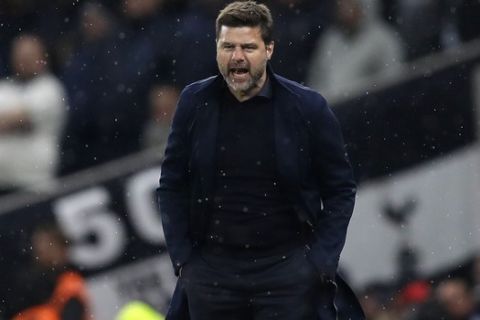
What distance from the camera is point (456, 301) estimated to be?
10.3 meters

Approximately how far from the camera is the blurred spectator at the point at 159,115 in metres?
10.6

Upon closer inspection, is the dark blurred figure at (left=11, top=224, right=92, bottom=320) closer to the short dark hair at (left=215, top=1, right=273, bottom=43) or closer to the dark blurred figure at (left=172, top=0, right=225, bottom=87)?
the dark blurred figure at (left=172, top=0, right=225, bottom=87)

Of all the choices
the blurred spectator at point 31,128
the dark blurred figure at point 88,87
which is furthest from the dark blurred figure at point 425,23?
the blurred spectator at point 31,128

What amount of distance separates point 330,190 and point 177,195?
623 millimetres

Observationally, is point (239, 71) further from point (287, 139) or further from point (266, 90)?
point (287, 139)

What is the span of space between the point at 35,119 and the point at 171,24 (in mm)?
1034

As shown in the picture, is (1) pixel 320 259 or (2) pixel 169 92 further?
(2) pixel 169 92

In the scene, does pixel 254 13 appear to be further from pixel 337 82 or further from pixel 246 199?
pixel 337 82

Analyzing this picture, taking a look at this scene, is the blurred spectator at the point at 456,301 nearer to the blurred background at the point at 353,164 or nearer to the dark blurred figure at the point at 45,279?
the blurred background at the point at 353,164

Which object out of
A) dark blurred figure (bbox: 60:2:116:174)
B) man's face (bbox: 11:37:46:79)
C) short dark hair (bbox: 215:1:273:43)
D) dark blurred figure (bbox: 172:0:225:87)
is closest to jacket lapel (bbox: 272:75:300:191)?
short dark hair (bbox: 215:1:273:43)

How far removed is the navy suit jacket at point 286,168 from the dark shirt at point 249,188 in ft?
0.12

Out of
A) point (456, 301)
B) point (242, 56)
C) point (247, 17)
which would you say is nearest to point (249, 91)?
point (242, 56)

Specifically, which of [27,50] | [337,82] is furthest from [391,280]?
[27,50]

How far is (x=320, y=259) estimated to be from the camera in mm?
6953
